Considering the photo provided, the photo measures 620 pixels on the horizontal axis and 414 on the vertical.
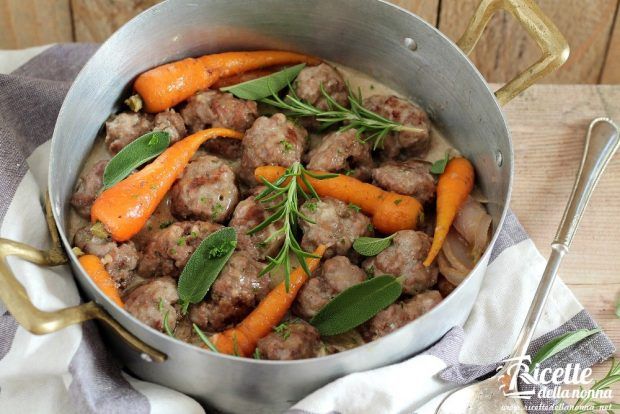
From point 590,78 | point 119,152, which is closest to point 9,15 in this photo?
point 119,152

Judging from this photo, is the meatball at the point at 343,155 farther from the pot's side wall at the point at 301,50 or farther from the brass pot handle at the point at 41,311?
the brass pot handle at the point at 41,311

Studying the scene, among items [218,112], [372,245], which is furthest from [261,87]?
[372,245]

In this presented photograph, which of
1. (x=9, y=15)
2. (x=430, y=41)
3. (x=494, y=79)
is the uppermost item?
(x=430, y=41)

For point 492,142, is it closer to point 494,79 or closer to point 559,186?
point 559,186

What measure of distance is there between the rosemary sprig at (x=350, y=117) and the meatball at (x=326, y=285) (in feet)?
1.24

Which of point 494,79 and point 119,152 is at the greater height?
point 119,152

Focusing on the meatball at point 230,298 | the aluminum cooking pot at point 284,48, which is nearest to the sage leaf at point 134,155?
the aluminum cooking pot at point 284,48

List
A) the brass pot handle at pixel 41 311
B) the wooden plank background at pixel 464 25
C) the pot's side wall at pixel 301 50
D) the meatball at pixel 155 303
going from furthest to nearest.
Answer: the wooden plank background at pixel 464 25 < the meatball at pixel 155 303 < the pot's side wall at pixel 301 50 < the brass pot handle at pixel 41 311

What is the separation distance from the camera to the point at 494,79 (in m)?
3.56

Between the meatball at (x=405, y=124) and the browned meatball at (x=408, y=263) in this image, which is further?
the meatball at (x=405, y=124)

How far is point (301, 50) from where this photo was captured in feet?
8.89

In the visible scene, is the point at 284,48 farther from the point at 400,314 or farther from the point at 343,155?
the point at 400,314

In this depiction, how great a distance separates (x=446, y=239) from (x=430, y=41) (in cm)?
55

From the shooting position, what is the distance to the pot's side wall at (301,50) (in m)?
1.93
